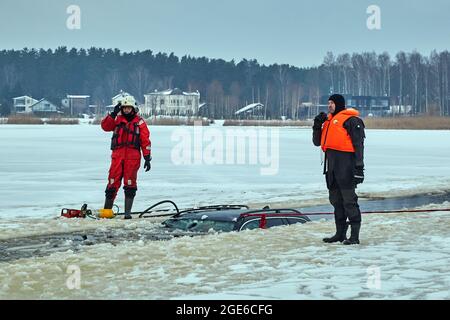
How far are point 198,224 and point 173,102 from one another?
136 metres

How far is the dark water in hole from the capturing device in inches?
662

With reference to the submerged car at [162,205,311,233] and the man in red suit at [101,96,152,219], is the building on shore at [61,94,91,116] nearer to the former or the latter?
the man in red suit at [101,96,152,219]

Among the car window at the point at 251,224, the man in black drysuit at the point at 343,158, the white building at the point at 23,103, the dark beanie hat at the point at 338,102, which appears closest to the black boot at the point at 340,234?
the man in black drysuit at the point at 343,158

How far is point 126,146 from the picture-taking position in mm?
13047

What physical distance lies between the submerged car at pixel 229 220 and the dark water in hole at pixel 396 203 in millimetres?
4159

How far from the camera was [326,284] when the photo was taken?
7.11 metres

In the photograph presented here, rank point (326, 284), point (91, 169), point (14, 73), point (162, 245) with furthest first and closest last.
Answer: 1. point (14, 73)
2. point (91, 169)
3. point (162, 245)
4. point (326, 284)

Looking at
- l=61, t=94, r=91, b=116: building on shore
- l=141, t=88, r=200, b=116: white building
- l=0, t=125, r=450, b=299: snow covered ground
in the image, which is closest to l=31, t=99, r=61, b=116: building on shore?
l=61, t=94, r=91, b=116: building on shore

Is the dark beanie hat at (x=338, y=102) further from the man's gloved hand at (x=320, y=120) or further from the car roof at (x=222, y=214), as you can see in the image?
the car roof at (x=222, y=214)

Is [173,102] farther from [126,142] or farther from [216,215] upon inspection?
[216,215]

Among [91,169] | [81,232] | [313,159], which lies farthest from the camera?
[313,159]
